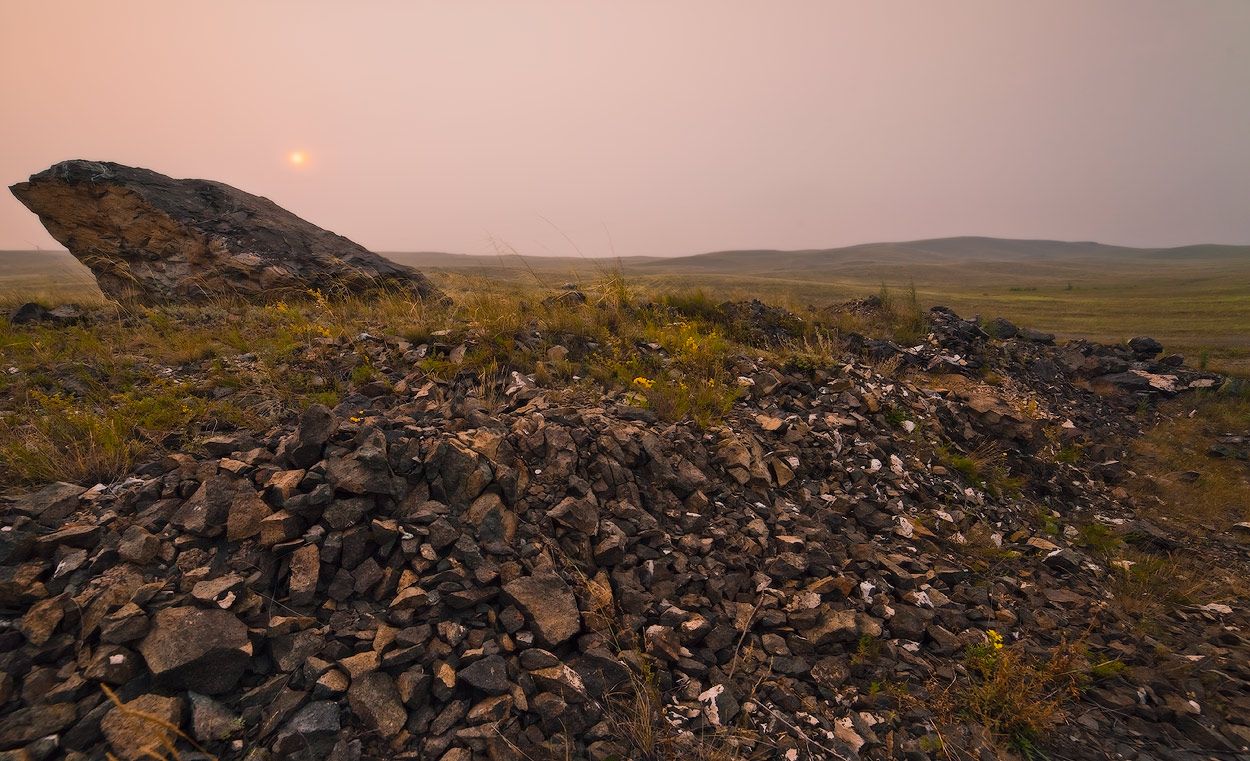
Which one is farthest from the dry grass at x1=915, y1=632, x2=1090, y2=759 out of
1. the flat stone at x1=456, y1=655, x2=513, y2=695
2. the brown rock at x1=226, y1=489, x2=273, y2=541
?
the brown rock at x1=226, y1=489, x2=273, y2=541

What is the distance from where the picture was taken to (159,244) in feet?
26.6

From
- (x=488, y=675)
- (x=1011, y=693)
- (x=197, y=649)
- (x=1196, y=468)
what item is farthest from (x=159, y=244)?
(x=1196, y=468)

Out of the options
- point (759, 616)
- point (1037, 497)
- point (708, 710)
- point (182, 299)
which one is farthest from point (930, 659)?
point (182, 299)

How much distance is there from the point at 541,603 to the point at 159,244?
973 centimetres

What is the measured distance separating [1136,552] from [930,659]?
10.7ft

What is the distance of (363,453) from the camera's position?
125 inches

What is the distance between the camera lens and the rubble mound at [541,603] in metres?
2.27

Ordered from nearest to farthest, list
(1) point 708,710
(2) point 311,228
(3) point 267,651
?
(3) point 267,651, (1) point 708,710, (2) point 311,228

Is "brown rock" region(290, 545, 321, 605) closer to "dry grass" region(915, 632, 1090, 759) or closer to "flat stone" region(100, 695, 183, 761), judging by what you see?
"flat stone" region(100, 695, 183, 761)

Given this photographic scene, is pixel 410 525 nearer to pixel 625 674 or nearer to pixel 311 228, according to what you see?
pixel 625 674

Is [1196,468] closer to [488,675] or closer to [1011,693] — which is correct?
[1011,693]

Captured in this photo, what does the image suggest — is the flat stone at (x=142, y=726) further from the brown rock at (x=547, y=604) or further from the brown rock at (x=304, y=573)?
the brown rock at (x=547, y=604)

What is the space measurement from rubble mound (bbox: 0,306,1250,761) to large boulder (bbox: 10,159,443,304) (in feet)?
17.2

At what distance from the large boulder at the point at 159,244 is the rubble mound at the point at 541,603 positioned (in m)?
5.25
